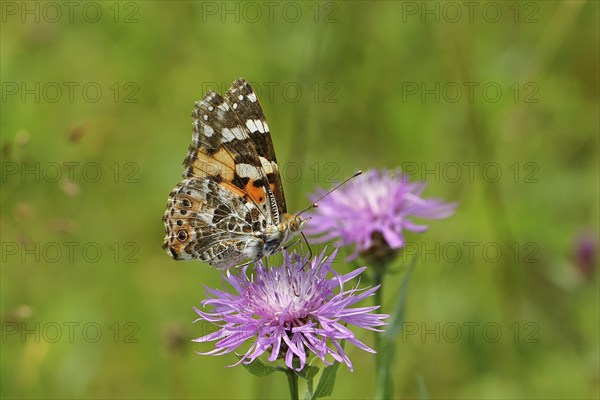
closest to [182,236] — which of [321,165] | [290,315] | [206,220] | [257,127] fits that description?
[206,220]

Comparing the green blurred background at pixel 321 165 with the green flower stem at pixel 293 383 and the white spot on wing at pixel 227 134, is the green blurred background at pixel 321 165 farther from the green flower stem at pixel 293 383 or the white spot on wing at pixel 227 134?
the green flower stem at pixel 293 383

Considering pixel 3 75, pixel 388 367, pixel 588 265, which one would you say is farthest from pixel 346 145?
pixel 388 367

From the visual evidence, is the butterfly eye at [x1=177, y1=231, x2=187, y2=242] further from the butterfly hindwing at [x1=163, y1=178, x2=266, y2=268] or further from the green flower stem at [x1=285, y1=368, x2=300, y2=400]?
the green flower stem at [x1=285, y1=368, x2=300, y2=400]

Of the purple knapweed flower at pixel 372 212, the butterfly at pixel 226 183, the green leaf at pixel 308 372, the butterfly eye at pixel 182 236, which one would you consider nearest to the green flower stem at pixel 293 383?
the green leaf at pixel 308 372

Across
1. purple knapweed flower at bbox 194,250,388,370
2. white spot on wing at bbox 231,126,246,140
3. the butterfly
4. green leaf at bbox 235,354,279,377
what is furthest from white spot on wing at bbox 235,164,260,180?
green leaf at bbox 235,354,279,377

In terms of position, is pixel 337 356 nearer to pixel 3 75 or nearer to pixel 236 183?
pixel 236 183

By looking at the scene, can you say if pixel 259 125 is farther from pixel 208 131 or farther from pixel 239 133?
pixel 208 131
